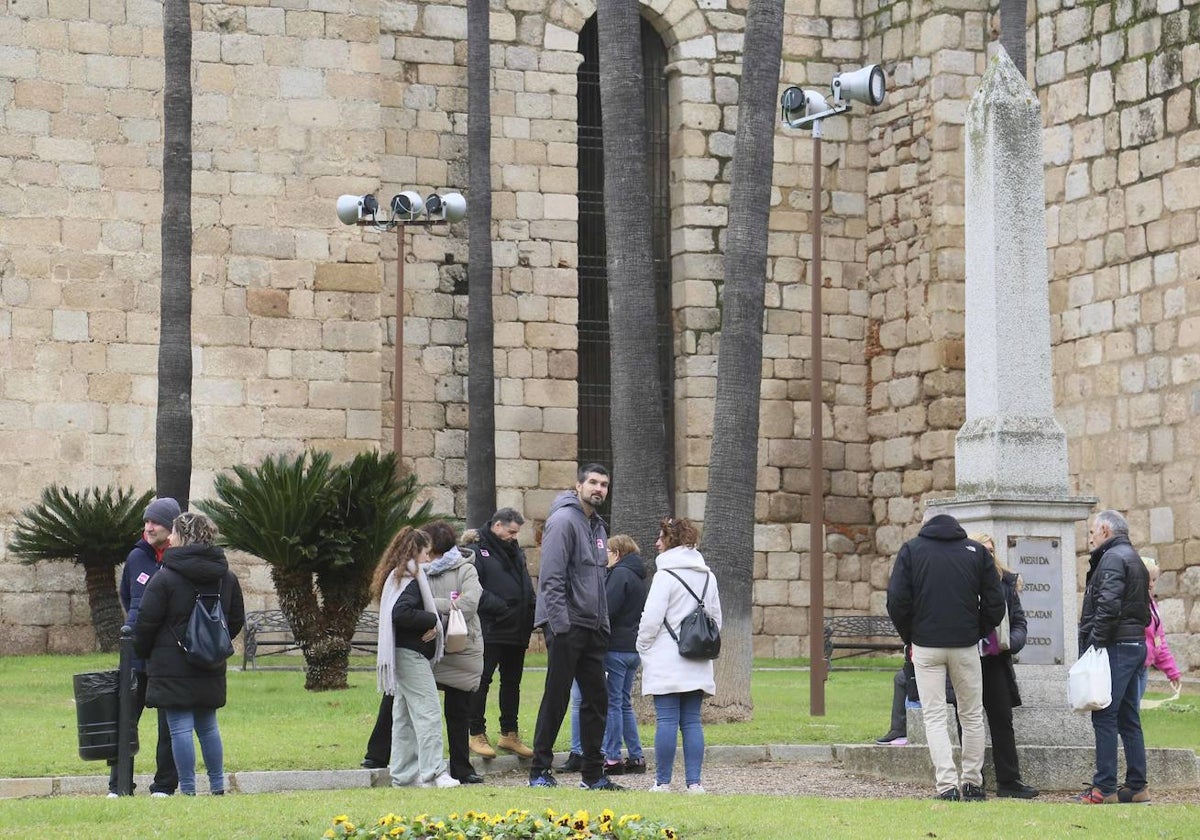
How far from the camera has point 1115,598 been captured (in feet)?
38.5

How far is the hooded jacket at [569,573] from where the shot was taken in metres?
12.0

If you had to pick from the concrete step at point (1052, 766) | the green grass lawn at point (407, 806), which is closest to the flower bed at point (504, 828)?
the green grass lawn at point (407, 806)

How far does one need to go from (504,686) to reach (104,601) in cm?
802

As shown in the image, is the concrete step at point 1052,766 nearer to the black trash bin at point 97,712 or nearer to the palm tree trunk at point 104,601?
the black trash bin at point 97,712

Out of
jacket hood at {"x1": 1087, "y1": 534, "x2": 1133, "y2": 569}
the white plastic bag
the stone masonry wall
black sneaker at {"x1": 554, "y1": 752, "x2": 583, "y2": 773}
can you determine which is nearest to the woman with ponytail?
black sneaker at {"x1": 554, "y1": 752, "x2": 583, "y2": 773}

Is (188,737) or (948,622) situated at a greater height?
(948,622)

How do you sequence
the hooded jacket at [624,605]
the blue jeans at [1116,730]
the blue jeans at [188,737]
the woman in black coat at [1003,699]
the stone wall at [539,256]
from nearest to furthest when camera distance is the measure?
the blue jeans at [188,737] < the blue jeans at [1116,730] < the woman in black coat at [1003,699] < the hooded jacket at [624,605] < the stone wall at [539,256]

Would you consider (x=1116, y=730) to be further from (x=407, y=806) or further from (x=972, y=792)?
(x=407, y=806)

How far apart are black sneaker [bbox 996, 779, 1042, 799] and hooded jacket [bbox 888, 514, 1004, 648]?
3.14 feet

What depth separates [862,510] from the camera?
25.4 metres

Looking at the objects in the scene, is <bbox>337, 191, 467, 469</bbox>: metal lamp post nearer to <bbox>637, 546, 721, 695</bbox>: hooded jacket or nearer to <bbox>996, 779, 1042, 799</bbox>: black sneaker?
<bbox>637, 546, 721, 695</bbox>: hooded jacket

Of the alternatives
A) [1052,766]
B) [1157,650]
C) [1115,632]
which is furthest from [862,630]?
[1115,632]

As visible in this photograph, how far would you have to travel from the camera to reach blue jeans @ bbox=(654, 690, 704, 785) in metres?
11.6

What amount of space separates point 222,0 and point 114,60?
1290 millimetres
